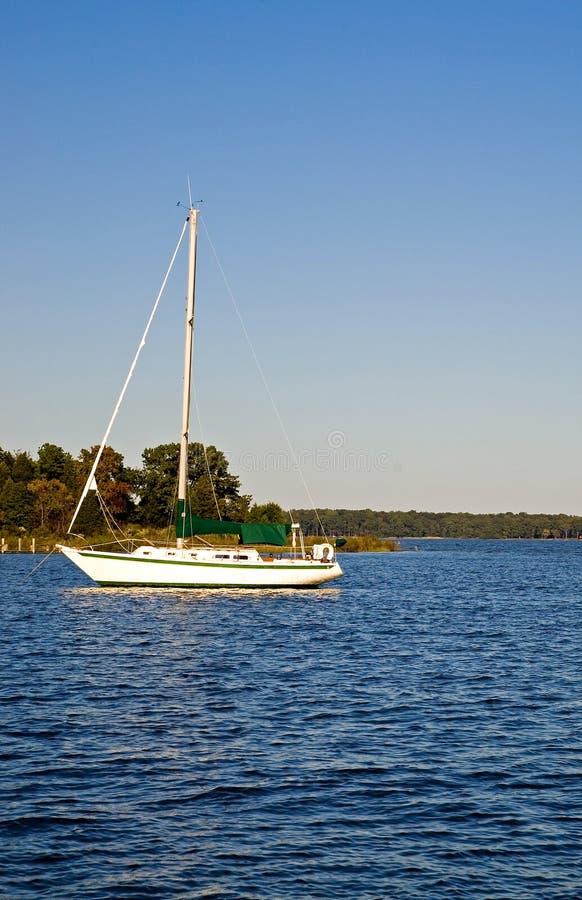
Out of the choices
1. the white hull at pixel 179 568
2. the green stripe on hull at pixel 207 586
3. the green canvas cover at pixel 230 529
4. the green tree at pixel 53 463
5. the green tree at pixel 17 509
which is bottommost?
the green stripe on hull at pixel 207 586

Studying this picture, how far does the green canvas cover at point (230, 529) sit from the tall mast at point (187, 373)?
0.37 meters

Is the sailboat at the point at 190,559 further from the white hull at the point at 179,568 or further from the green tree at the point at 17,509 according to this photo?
the green tree at the point at 17,509

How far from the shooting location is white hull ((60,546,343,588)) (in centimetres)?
5559

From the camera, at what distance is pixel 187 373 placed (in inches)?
2340

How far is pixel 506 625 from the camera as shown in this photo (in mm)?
49250

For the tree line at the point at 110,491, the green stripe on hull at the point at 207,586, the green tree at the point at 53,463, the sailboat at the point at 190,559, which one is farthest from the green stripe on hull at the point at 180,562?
the green tree at the point at 53,463

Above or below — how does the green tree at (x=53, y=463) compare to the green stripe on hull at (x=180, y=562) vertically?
above

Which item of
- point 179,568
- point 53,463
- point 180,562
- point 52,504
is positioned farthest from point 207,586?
point 53,463

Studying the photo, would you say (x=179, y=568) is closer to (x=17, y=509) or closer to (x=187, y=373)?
(x=187, y=373)

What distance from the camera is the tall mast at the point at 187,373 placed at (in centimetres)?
5734

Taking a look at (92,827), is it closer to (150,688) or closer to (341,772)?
(341,772)

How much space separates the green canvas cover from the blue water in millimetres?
14181

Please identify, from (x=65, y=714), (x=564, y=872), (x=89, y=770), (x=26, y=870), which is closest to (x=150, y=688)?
(x=65, y=714)

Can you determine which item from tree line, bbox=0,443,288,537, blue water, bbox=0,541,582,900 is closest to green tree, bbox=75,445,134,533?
tree line, bbox=0,443,288,537
